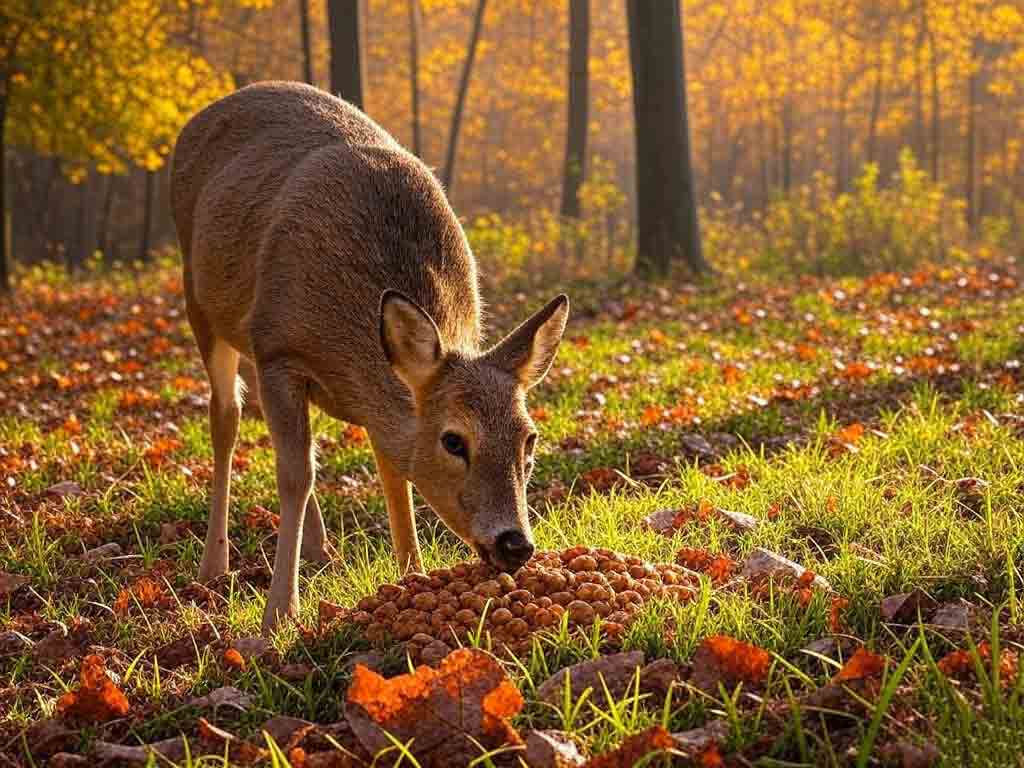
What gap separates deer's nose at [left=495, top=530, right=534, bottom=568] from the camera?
366cm

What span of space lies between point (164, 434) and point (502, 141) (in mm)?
38274

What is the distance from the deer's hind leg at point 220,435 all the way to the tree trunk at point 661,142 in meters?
8.84

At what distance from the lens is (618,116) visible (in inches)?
1743

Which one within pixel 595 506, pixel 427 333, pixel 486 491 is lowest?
pixel 595 506

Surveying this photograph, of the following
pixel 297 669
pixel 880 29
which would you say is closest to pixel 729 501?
pixel 297 669

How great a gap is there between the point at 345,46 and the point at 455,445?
35.2 ft

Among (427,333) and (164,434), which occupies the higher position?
(427,333)

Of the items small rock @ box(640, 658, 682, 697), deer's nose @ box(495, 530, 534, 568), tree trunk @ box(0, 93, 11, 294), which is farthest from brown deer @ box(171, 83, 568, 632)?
tree trunk @ box(0, 93, 11, 294)

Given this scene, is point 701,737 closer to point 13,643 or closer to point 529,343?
point 529,343

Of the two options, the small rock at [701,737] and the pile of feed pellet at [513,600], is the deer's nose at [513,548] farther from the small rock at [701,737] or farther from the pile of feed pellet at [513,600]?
the small rock at [701,737]

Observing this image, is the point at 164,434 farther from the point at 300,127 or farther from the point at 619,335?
the point at 619,335

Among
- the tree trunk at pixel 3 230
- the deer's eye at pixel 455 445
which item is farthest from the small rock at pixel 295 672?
the tree trunk at pixel 3 230

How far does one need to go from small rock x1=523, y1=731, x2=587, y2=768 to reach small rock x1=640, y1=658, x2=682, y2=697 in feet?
1.47

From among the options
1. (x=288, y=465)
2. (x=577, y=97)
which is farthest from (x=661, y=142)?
(x=288, y=465)
